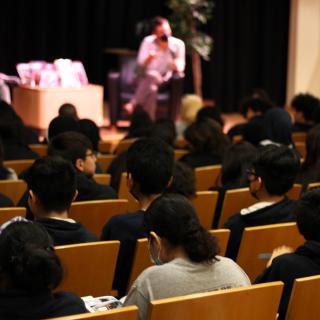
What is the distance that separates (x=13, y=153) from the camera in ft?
18.5

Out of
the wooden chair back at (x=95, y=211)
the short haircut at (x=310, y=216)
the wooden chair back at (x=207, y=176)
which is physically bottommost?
the wooden chair back at (x=207, y=176)

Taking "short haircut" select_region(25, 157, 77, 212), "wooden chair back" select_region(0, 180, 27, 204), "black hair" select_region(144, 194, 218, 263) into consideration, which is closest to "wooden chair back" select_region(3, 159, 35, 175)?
"wooden chair back" select_region(0, 180, 27, 204)

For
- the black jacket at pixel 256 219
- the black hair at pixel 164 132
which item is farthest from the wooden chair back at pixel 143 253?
the black hair at pixel 164 132

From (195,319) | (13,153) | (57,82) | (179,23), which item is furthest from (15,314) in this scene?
(179,23)

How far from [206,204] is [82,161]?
75cm

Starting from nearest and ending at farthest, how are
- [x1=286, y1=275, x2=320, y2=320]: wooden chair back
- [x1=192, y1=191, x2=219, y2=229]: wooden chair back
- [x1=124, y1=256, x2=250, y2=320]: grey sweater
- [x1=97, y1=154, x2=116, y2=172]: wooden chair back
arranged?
1. [x1=124, y1=256, x2=250, y2=320]: grey sweater
2. [x1=286, y1=275, x2=320, y2=320]: wooden chair back
3. [x1=192, y1=191, x2=219, y2=229]: wooden chair back
4. [x1=97, y1=154, x2=116, y2=172]: wooden chair back

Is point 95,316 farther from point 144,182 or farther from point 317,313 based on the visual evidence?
point 144,182

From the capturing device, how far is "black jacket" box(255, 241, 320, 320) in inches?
116

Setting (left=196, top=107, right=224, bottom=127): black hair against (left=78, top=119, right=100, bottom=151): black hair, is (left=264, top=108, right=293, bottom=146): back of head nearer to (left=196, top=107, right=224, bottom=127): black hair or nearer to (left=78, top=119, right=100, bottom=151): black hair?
(left=196, top=107, right=224, bottom=127): black hair


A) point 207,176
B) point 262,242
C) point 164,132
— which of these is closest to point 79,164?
point 207,176

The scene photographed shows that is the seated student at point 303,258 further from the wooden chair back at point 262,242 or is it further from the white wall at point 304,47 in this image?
the white wall at point 304,47

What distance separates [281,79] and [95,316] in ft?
35.2

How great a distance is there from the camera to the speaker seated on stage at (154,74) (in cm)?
941

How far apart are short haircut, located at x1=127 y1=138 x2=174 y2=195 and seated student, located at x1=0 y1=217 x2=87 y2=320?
4.36 ft
